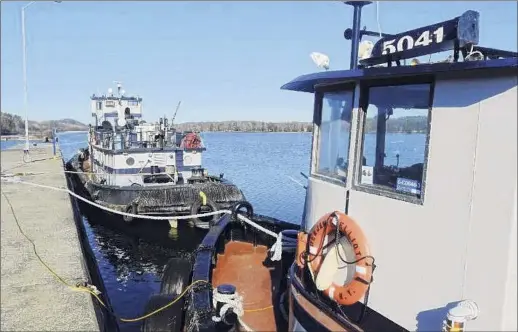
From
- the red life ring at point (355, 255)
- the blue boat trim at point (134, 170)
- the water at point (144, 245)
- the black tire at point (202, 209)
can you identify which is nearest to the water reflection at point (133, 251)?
the water at point (144, 245)

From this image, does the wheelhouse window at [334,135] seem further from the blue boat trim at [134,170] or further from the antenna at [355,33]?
the blue boat trim at [134,170]

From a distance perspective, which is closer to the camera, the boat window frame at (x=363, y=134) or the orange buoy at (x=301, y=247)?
the boat window frame at (x=363, y=134)

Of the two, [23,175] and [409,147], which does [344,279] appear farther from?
[23,175]

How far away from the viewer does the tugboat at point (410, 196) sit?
3.33 metres

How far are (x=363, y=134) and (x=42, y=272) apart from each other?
490cm

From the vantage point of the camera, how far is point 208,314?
17.9 feet

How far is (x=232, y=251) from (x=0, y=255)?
4.03 meters

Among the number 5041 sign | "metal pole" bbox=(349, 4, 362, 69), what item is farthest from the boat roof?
"metal pole" bbox=(349, 4, 362, 69)

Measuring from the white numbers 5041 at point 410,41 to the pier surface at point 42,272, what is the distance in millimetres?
4180

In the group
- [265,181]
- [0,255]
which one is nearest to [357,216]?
[0,255]

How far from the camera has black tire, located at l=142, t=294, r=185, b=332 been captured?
6156mm

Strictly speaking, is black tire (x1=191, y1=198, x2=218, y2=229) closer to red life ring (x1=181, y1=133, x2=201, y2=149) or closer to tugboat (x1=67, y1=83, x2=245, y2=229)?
tugboat (x1=67, y1=83, x2=245, y2=229)

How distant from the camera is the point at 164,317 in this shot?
6.27 metres

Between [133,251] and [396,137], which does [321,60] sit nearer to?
[396,137]
